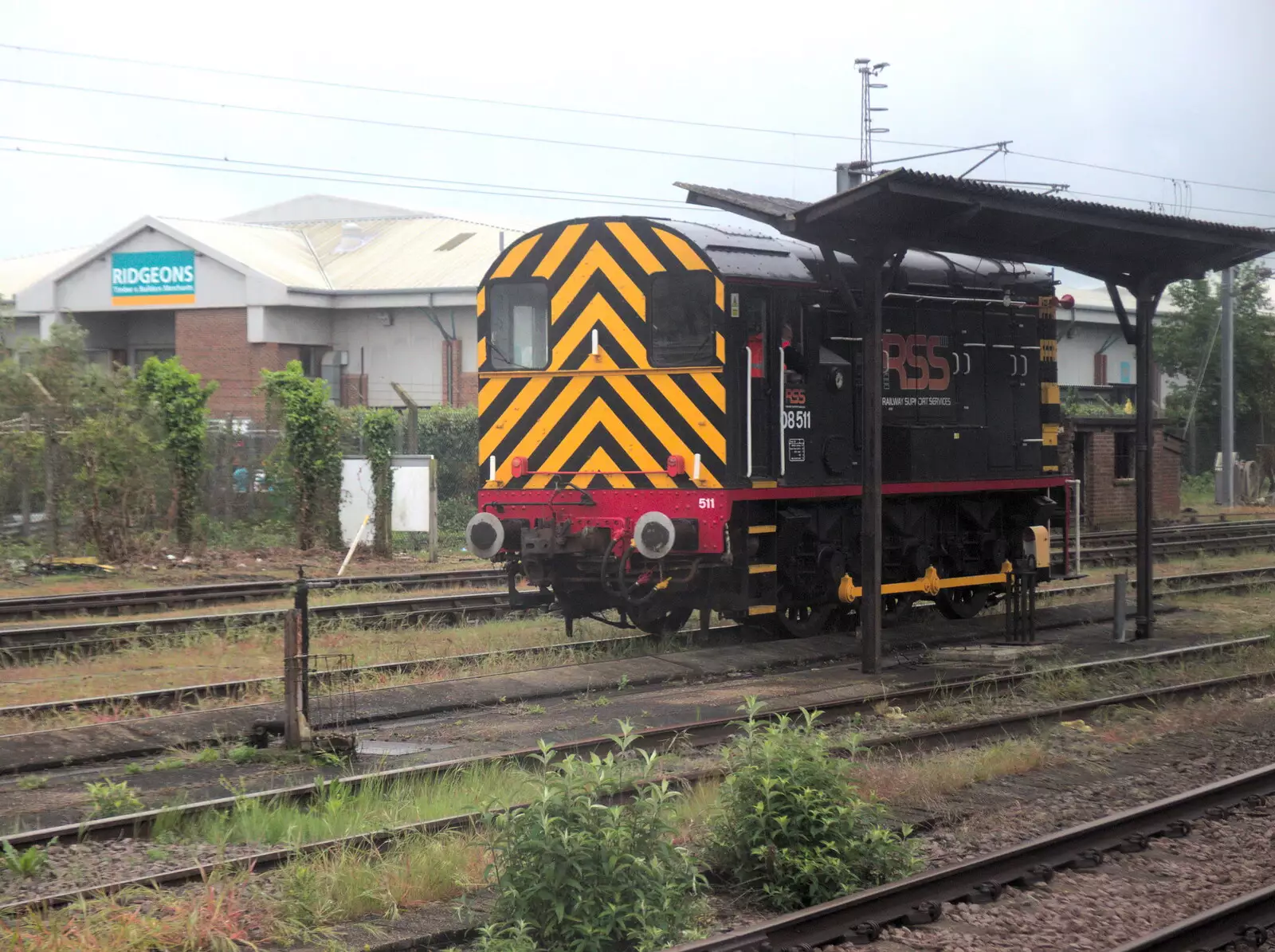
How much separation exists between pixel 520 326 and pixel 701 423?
84.9 inches

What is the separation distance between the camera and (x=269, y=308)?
3612 centimetres

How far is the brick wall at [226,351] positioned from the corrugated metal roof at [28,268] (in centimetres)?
1085

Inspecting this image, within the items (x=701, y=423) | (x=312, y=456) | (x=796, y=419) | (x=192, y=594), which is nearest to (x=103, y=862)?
(x=701, y=423)

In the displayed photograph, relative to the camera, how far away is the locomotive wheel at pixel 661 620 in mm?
13133

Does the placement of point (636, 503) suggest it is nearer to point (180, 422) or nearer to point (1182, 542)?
point (180, 422)

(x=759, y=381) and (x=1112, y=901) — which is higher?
(x=759, y=381)

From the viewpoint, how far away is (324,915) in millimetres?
5676

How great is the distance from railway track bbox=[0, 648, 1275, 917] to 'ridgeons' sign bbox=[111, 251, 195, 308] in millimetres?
30882

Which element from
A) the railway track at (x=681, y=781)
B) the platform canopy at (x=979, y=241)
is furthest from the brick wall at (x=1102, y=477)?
the railway track at (x=681, y=781)

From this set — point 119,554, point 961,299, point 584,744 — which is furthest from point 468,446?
point 584,744

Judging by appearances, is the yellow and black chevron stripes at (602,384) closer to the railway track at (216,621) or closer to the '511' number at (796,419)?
the '511' number at (796,419)

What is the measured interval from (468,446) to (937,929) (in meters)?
22.2

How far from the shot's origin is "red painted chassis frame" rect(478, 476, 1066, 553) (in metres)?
11.6

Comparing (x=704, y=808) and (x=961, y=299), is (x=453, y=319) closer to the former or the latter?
(x=961, y=299)
